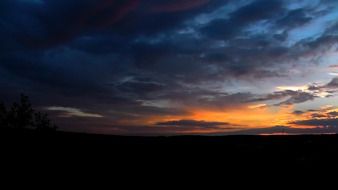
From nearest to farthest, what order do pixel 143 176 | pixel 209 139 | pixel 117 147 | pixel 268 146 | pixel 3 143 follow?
pixel 143 176 < pixel 3 143 < pixel 117 147 < pixel 268 146 < pixel 209 139

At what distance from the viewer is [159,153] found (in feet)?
28.4

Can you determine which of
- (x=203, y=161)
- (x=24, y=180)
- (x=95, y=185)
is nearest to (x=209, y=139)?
(x=203, y=161)

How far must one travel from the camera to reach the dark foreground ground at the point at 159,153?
7.82m

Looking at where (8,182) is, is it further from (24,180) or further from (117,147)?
(117,147)

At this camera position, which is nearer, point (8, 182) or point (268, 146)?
point (8, 182)

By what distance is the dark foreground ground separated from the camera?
782 centimetres

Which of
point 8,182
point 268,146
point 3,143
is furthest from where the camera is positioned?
point 268,146

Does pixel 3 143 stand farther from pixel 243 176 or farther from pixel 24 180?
pixel 243 176

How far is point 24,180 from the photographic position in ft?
22.2

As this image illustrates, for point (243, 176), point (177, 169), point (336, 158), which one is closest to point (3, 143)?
point (177, 169)

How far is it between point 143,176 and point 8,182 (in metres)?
2.57

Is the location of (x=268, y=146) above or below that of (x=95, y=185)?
above

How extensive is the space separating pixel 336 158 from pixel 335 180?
1.37 meters

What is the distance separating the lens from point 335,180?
7.74 metres
